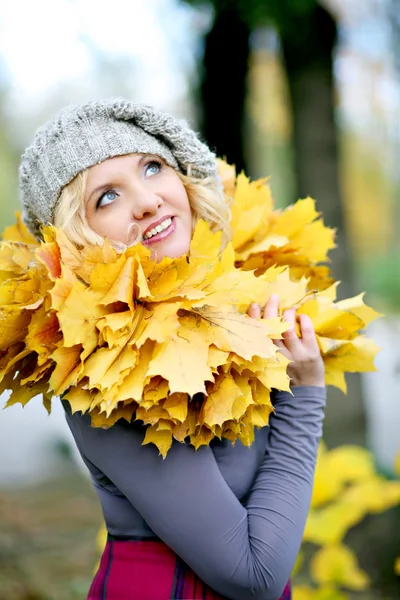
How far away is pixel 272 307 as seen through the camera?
4.49 ft

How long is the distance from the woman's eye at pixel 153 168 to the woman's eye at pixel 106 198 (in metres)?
0.12

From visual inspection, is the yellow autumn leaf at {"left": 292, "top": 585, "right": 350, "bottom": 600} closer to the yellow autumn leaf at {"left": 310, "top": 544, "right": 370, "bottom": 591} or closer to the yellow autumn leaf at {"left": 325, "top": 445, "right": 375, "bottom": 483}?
the yellow autumn leaf at {"left": 310, "top": 544, "right": 370, "bottom": 591}

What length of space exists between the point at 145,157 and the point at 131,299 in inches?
17.7

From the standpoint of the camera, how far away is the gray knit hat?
142 cm

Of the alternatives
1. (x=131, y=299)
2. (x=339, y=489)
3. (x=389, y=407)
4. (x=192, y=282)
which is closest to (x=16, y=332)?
(x=131, y=299)

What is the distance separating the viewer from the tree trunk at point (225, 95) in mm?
4094

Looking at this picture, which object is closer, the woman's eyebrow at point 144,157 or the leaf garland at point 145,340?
the leaf garland at point 145,340

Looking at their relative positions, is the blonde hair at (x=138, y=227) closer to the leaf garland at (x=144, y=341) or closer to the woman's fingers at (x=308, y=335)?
the leaf garland at (x=144, y=341)

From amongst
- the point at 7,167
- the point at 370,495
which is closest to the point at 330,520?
the point at 370,495

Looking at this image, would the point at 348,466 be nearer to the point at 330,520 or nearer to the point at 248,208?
the point at 330,520

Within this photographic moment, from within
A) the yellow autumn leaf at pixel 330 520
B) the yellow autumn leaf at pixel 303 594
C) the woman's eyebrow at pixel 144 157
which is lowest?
the yellow autumn leaf at pixel 303 594

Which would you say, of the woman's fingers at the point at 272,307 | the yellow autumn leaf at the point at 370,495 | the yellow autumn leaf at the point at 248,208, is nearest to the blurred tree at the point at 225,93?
the yellow autumn leaf at the point at 370,495

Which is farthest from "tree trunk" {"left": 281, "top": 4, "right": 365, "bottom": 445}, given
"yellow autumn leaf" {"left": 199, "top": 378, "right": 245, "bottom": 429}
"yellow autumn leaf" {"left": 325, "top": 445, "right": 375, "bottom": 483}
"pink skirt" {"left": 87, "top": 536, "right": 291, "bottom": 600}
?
"yellow autumn leaf" {"left": 199, "top": 378, "right": 245, "bottom": 429}

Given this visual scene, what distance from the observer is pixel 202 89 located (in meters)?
4.23
